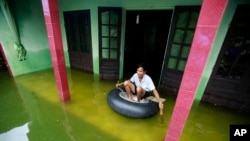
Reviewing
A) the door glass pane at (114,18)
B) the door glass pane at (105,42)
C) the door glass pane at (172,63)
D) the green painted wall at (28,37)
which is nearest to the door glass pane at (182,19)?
the door glass pane at (172,63)

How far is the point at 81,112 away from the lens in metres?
2.93

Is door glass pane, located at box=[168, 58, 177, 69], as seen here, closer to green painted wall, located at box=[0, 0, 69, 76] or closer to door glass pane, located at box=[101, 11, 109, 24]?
door glass pane, located at box=[101, 11, 109, 24]

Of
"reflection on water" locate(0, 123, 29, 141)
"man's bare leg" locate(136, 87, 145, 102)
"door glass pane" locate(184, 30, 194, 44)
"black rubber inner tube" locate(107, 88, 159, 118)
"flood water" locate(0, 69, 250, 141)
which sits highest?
"door glass pane" locate(184, 30, 194, 44)

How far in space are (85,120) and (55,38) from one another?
168 cm

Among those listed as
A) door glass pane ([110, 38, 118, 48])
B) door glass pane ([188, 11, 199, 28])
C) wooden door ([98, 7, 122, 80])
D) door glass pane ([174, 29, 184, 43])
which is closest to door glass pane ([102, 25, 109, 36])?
wooden door ([98, 7, 122, 80])

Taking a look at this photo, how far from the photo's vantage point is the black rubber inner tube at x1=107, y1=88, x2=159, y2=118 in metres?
2.62

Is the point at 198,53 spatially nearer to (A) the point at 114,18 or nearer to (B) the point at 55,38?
(B) the point at 55,38

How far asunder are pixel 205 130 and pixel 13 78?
17.9ft

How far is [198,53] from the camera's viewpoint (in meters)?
1.58

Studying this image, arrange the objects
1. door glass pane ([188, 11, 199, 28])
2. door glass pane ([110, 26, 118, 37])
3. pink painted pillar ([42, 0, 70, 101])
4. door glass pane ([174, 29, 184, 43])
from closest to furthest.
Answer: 1. pink painted pillar ([42, 0, 70, 101])
2. door glass pane ([188, 11, 199, 28])
3. door glass pane ([174, 29, 184, 43])
4. door glass pane ([110, 26, 118, 37])

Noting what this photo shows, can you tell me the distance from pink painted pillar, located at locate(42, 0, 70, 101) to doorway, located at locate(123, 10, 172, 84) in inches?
115

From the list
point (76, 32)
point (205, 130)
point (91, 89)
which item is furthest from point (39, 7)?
point (205, 130)

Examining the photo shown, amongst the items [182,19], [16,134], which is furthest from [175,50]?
[16,134]

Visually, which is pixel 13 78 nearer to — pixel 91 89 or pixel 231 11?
pixel 91 89
